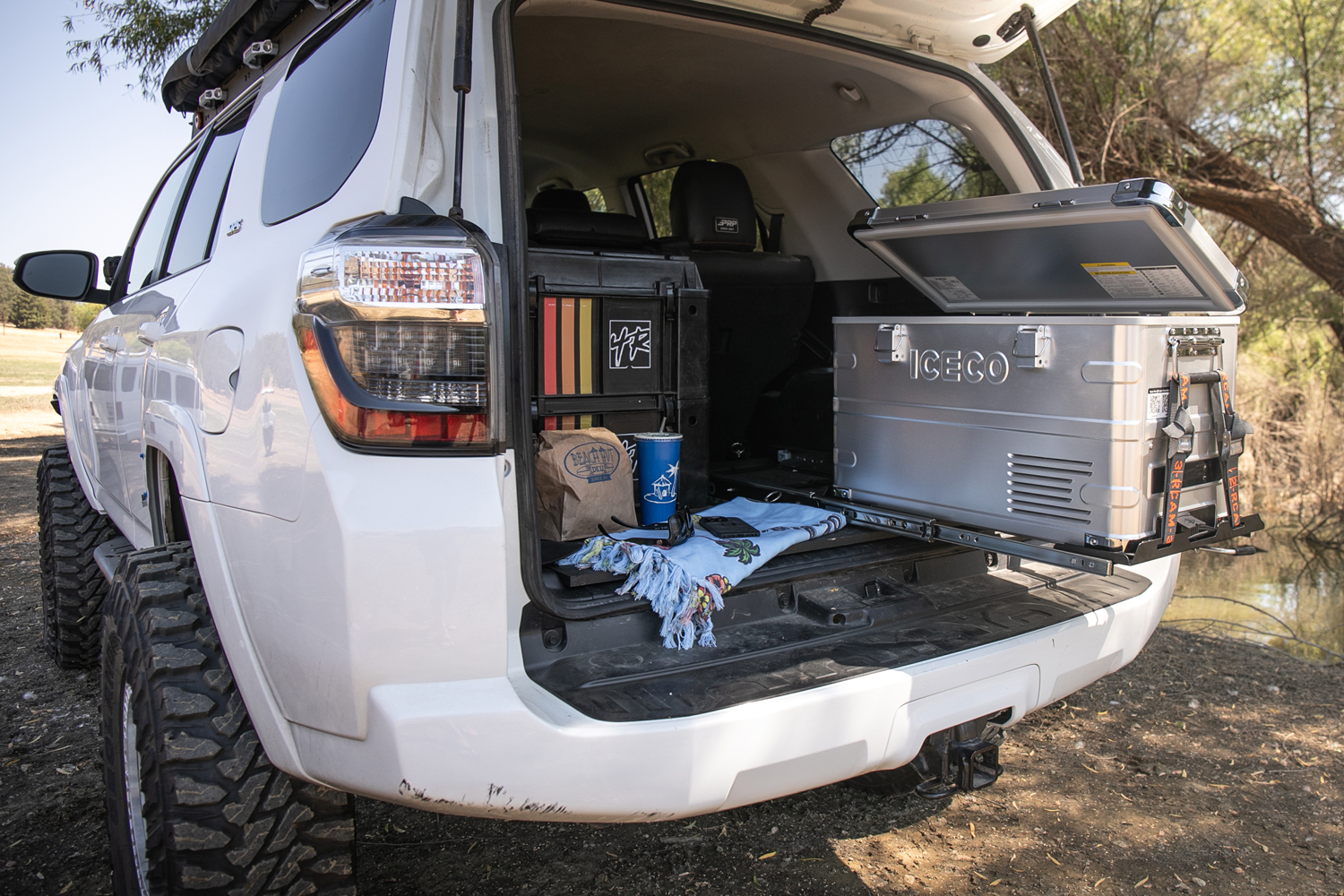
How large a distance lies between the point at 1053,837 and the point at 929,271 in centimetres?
171

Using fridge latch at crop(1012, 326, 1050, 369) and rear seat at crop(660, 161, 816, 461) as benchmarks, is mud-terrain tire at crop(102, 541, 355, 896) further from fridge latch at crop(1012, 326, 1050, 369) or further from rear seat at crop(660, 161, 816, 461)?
rear seat at crop(660, 161, 816, 461)

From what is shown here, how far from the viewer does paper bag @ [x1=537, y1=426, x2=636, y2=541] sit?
233 cm

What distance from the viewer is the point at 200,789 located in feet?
5.50

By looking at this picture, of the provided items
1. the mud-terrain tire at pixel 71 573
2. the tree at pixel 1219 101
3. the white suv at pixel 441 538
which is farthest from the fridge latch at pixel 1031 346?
the tree at pixel 1219 101

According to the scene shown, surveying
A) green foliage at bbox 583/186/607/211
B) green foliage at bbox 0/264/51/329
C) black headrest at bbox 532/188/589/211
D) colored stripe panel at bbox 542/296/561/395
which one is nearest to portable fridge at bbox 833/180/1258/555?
colored stripe panel at bbox 542/296/561/395

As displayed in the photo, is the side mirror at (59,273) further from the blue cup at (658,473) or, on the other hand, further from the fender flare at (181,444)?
the blue cup at (658,473)

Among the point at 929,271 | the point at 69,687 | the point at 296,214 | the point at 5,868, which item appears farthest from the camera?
the point at 69,687

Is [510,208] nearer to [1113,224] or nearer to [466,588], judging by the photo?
[466,588]

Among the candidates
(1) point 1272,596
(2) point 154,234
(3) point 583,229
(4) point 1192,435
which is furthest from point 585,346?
(1) point 1272,596

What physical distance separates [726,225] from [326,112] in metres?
1.86

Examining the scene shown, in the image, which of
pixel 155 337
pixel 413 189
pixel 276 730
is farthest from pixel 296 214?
pixel 276 730

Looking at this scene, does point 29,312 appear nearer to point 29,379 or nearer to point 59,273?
point 29,379

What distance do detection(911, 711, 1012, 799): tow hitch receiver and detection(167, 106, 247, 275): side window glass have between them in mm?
2195

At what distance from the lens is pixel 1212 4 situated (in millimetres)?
6930
